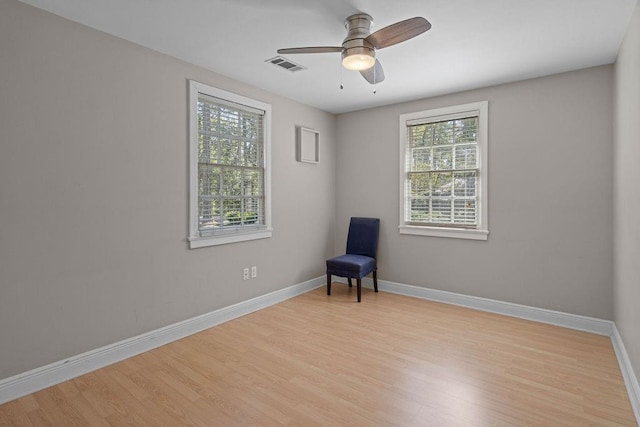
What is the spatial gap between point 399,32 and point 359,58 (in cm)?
33

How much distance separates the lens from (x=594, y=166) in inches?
127

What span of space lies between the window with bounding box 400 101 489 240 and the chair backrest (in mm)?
378

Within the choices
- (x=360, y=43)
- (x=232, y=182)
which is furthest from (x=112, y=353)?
(x=360, y=43)

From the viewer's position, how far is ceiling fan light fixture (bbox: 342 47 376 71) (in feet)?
7.64

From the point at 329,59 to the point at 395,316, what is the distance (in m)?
2.75

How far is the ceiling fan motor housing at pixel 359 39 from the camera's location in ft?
7.59

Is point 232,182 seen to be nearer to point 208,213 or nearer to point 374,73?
point 208,213

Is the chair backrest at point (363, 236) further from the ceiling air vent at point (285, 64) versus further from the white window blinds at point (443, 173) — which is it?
the ceiling air vent at point (285, 64)

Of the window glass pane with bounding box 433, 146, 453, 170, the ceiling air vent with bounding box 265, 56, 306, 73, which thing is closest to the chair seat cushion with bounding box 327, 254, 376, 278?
the window glass pane with bounding box 433, 146, 453, 170

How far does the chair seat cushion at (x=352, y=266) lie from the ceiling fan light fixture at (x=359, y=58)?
7.90 ft

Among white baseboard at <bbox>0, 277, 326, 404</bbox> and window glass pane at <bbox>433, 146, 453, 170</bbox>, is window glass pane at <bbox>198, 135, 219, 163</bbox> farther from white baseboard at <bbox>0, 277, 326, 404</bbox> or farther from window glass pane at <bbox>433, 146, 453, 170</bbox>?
window glass pane at <bbox>433, 146, 453, 170</bbox>

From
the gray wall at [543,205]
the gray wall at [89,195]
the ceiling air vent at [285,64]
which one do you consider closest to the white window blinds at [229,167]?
the gray wall at [89,195]

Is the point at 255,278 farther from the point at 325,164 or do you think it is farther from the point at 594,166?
the point at 594,166

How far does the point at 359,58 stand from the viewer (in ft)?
7.72
